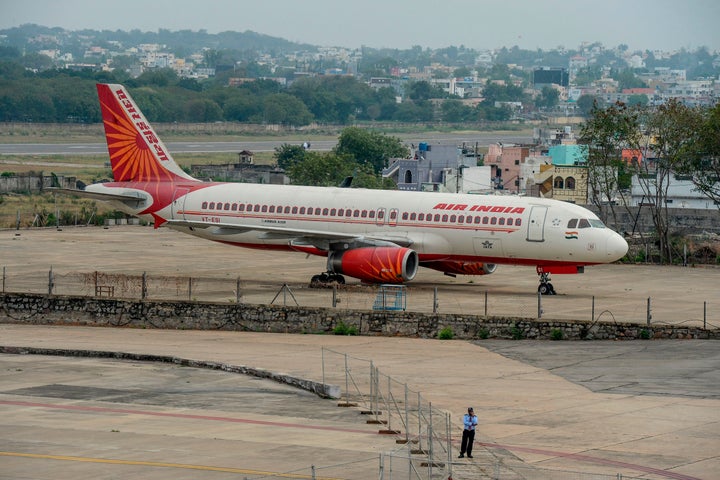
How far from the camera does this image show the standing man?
95.0ft

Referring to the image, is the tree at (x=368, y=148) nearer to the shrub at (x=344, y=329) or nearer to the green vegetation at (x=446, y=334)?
the shrub at (x=344, y=329)

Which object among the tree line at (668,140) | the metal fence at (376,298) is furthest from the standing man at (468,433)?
the tree line at (668,140)

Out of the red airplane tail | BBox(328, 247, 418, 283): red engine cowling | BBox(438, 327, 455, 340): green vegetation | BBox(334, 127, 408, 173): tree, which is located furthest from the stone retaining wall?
BBox(334, 127, 408, 173): tree

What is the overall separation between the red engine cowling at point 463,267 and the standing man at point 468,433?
91.1ft

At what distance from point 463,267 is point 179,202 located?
1305 centimetres

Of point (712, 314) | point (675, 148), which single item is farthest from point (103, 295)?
point (675, 148)

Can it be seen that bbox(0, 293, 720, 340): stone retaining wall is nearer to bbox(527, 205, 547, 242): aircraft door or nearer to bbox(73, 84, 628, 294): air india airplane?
bbox(73, 84, 628, 294): air india airplane

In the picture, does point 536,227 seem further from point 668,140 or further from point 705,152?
point 668,140

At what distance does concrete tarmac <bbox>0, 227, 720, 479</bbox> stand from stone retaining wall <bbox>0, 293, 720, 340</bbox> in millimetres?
762

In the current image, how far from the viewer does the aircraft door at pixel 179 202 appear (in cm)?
6141

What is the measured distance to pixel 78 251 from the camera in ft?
225

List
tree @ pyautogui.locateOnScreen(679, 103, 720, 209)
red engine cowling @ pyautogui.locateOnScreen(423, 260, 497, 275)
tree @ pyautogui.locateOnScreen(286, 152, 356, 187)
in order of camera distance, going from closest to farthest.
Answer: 1. red engine cowling @ pyautogui.locateOnScreen(423, 260, 497, 275)
2. tree @ pyautogui.locateOnScreen(679, 103, 720, 209)
3. tree @ pyautogui.locateOnScreen(286, 152, 356, 187)

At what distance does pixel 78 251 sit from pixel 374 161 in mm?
77113

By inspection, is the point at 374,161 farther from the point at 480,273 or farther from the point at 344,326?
the point at 344,326
